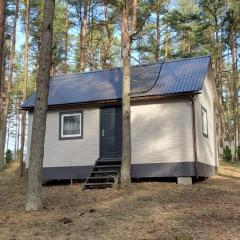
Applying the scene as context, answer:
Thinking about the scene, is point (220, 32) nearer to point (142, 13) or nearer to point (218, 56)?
point (218, 56)

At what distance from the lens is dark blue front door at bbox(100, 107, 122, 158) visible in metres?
15.4

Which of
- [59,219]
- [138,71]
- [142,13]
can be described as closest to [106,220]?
[59,219]

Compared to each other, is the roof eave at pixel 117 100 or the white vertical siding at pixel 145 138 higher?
the roof eave at pixel 117 100

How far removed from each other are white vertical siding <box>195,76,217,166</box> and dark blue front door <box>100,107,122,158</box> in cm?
293

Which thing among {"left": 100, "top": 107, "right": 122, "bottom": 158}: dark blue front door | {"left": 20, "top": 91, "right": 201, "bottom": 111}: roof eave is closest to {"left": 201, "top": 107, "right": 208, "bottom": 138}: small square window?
{"left": 20, "top": 91, "right": 201, "bottom": 111}: roof eave

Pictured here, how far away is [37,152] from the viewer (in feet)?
33.2

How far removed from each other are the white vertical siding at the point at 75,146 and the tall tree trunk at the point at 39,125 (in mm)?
5468

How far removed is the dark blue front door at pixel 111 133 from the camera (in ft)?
50.6

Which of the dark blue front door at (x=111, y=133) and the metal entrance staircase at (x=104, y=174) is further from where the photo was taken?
the dark blue front door at (x=111, y=133)

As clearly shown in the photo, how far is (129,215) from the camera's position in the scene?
9.01m

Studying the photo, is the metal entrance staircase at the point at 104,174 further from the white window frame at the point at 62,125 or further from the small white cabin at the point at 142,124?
the white window frame at the point at 62,125

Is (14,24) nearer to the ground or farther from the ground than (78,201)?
farther from the ground

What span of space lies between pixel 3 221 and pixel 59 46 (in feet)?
71.4

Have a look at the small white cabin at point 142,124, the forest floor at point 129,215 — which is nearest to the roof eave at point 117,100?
the small white cabin at point 142,124
